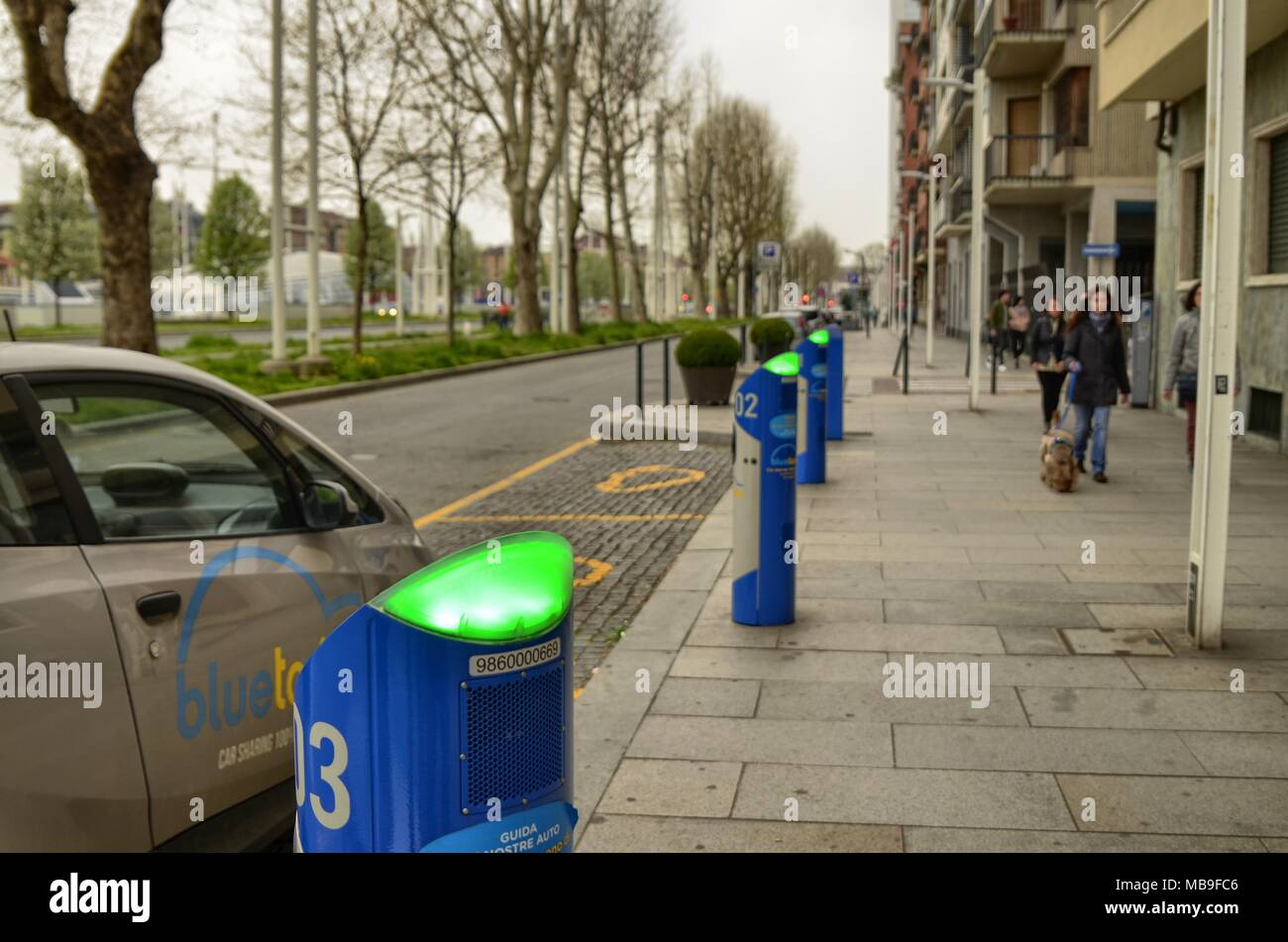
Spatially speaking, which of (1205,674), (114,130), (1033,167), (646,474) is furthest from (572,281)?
(1205,674)

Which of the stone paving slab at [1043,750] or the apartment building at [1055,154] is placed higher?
the apartment building at [1055,154]

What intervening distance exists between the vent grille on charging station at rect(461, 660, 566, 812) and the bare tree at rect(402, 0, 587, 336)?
1480 inches

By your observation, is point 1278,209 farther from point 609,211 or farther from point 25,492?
point 609,211

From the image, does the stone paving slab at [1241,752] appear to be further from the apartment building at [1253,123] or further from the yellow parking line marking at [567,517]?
the apartment building at [1253,123]

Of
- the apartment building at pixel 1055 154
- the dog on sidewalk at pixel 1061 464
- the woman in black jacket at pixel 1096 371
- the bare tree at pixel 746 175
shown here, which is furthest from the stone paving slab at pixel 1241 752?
the bare tree at pixel 746 175

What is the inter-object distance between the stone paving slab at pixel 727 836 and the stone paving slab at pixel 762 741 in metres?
0.63

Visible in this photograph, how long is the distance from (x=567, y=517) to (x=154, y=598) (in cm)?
768

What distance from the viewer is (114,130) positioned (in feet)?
68.8

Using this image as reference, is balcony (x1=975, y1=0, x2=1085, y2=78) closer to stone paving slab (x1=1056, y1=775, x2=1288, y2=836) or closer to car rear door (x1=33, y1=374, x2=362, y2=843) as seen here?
stone paving slab (x1=1056, y1=775, x2=1288, y2=836)

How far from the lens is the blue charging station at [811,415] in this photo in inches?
495

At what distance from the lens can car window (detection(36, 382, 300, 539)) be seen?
375cm

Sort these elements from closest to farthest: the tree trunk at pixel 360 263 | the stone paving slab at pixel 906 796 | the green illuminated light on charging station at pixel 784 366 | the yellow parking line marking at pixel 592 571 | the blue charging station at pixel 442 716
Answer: the blue charging station at pixel 442 716
the stone paving slab at pixel 906 796
the green illuminated light on charging station at pixel 784 366
the yellow parking line marking at pixel 592 571
the tree trunk at pixel 360 263

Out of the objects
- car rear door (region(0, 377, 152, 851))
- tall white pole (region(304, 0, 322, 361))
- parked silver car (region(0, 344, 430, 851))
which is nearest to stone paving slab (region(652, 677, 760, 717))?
parked silver car (region(0, 344, 430, 851))
